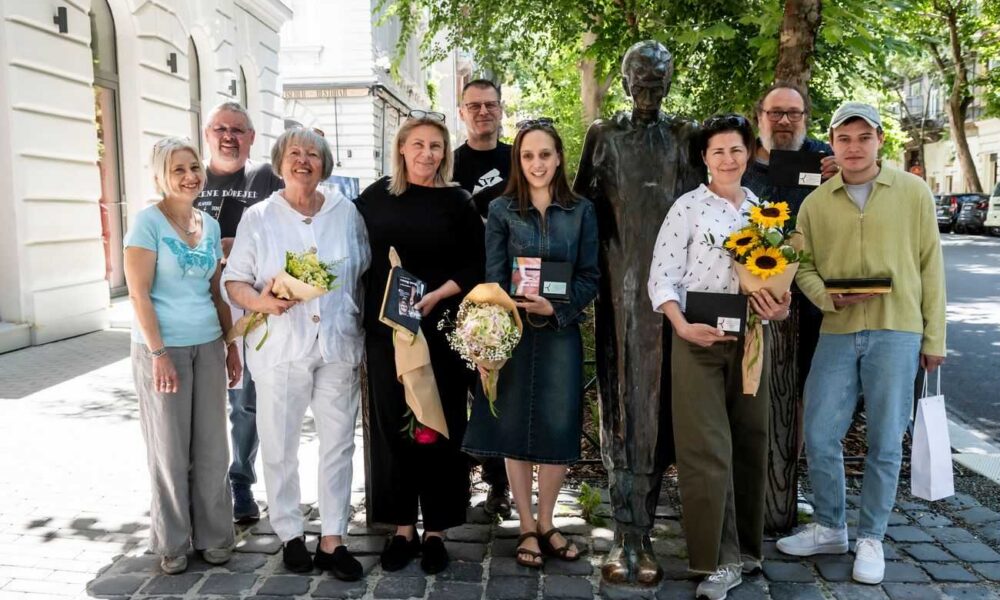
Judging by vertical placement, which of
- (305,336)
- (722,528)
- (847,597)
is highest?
(305,336)

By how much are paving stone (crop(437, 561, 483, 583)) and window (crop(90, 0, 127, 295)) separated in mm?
9172

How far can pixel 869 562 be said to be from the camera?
375 cm

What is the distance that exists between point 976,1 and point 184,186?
3039 cm

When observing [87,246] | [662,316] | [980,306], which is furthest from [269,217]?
[980,306]

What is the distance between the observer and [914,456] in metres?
3.92

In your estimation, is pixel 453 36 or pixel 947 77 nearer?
pixel 453 36

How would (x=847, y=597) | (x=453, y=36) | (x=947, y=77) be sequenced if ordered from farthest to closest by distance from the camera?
(x=947, y=77)
(x=453, y=36)
(x=847, y=597)

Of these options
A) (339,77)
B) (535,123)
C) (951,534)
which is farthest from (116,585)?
(339,77)

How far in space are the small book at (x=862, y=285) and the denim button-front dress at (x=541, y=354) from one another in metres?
1.09

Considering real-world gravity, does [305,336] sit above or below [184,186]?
below

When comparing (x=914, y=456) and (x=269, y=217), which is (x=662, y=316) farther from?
(x=269, y=217)

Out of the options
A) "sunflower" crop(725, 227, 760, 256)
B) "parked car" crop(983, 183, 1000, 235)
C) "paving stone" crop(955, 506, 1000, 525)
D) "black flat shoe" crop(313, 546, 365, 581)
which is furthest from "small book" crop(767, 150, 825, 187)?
"parked car" crop(983, 183, 1000, 235)

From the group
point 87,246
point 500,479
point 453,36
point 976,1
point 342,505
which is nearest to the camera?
point 342,505

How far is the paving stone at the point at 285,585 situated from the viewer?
363 cm
